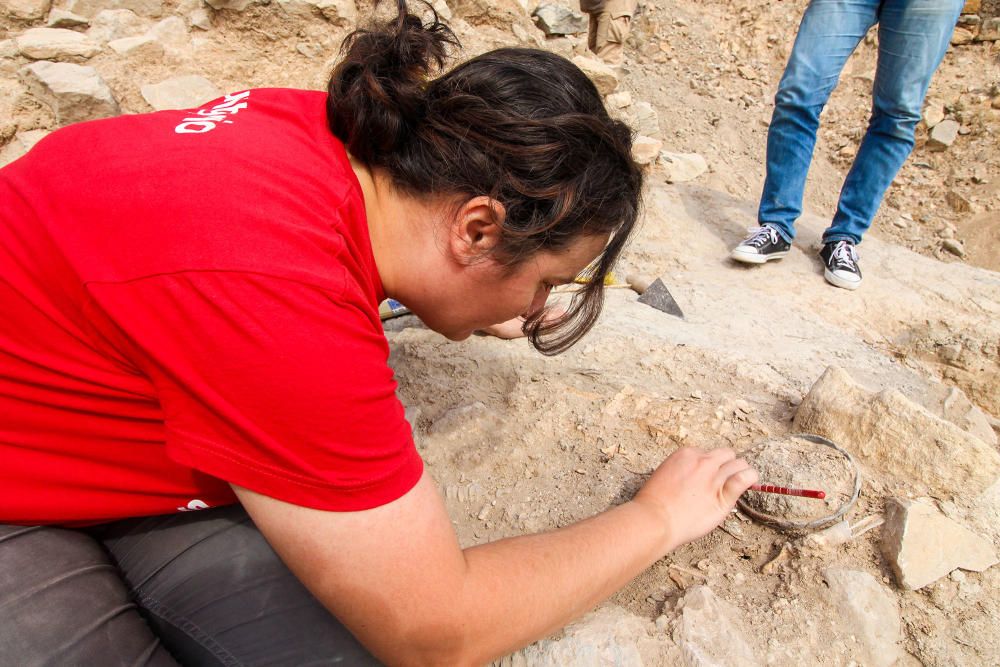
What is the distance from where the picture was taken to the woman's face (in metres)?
1.05

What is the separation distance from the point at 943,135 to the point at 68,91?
644cm

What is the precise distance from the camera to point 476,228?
0.99m

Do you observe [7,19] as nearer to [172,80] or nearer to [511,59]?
[172,80]

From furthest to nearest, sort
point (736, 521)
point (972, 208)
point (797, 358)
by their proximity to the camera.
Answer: point (972, 208) → point (797, 358) → point (736, 521)

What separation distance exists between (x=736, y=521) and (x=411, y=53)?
119 centimetres

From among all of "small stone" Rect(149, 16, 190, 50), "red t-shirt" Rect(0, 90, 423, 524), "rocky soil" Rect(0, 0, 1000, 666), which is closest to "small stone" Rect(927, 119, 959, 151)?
"rocky soil" Rect(0, 0, 1000, 666)

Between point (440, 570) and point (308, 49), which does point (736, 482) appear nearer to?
point (440, 570)

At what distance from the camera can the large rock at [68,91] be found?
2939 millimetres

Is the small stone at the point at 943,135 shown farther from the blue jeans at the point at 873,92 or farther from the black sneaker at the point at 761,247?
the black sneaker at the point at 761,247

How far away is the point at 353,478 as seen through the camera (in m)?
0.79

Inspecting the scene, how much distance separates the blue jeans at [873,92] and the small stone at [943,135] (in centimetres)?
296

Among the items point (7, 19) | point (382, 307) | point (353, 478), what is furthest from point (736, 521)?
point (7, 19)

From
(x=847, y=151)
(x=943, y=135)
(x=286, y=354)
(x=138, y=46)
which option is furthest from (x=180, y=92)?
(x=943, y=135)

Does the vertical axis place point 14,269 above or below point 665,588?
above
